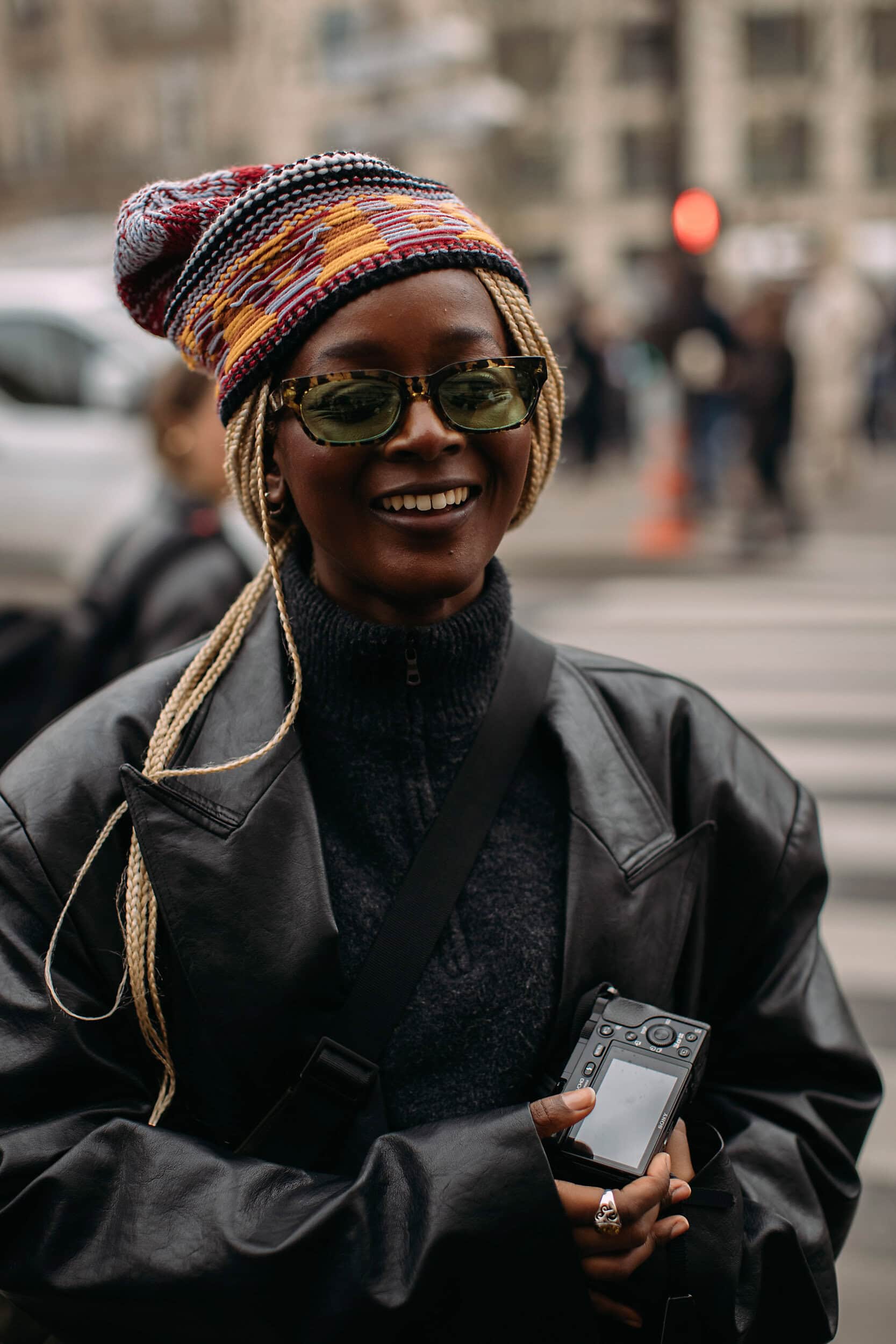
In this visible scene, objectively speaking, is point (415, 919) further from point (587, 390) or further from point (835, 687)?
point (587, 390)

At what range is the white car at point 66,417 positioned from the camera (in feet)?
31.2

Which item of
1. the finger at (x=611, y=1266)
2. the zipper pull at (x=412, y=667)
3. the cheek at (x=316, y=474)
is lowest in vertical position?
the finger at (x=611, y=1266)

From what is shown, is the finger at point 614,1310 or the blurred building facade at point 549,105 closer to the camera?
the finger at point 614,1310

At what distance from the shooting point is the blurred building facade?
1719 inches

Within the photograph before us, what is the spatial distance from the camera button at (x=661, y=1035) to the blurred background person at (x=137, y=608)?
2071 millimetres

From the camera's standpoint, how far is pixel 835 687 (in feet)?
26.0

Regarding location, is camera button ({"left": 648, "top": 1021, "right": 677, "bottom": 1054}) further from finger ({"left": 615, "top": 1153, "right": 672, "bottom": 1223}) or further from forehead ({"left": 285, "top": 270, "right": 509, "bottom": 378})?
forehead ({"left": 285, "top": 270, "right": 509, "bottom": 378})

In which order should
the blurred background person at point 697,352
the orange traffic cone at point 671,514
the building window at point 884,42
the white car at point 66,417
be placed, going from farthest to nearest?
the building window at point 884,42
the orange traffic cone at point 671,514
the blurred background person at point 697,352
the white car at point 66,417

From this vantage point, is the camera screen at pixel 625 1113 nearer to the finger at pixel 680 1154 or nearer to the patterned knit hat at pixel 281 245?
the finger at pixel 680 1154

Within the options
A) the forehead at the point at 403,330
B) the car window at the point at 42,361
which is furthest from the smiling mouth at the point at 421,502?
the car window at the point at 42,361

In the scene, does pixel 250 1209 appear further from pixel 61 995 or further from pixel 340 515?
pixel 340 515

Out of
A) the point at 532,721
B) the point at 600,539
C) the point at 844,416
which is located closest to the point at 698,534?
the point at 600,539

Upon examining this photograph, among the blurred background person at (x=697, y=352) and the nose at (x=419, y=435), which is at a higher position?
the nose at (x=419, y=435)

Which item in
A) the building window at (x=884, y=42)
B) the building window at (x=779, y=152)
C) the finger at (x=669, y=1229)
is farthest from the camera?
the building window at (x=779, y=152)
